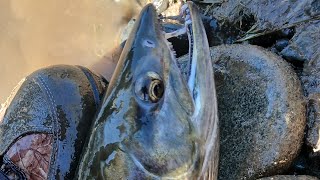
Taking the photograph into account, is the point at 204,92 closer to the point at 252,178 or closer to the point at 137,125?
the point at 137,125

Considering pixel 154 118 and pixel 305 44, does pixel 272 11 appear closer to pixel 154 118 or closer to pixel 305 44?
pixel 305 44

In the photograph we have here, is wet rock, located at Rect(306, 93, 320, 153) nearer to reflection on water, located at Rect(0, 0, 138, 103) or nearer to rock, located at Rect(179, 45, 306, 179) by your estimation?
rock, located at Rect(179, 45, 306, 179)

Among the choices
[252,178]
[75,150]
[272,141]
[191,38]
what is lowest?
[252,178]

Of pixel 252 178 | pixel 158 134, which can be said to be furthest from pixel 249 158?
pixel 158 134

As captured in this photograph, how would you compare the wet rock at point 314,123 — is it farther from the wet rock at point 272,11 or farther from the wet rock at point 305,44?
the wet rock at point 272,11

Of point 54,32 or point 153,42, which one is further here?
point 54,32

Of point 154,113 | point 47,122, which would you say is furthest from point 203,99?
point 47,122

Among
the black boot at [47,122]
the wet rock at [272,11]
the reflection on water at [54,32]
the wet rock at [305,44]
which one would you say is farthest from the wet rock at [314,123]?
the reflection on water at [54,32]

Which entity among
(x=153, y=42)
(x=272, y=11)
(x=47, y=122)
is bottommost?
(x=47, y=122)
